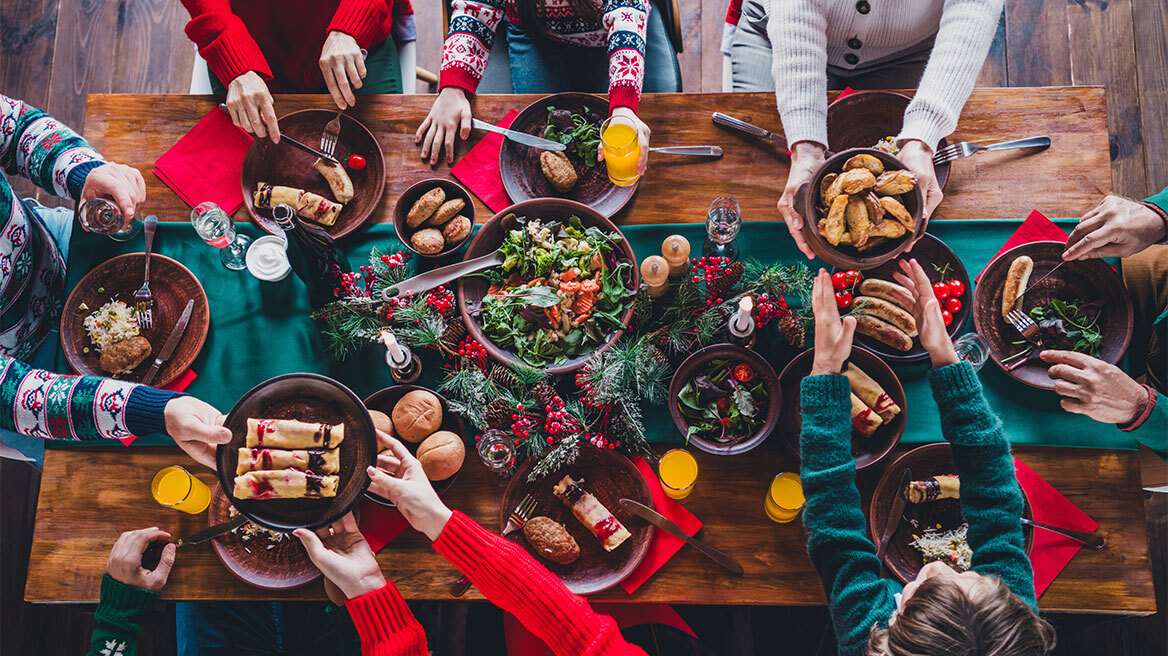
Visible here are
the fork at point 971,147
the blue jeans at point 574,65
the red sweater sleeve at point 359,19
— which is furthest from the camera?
the blue jeans at point 574,65

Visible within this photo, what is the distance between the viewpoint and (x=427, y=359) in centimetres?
178

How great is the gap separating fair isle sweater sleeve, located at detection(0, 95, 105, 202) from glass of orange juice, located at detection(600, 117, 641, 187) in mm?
Answer: 1449

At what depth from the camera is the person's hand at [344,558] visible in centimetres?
155

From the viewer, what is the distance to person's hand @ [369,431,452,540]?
60.8 inches

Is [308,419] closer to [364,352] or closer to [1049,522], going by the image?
[364,352]

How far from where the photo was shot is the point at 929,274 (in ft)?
5.77

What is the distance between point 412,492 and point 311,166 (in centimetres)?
104

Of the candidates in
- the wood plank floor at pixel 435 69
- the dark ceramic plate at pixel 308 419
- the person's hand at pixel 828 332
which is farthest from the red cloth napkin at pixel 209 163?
the person's hand at pixel 828 332

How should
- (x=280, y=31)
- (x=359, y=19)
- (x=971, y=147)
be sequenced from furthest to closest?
(x=280, y=31) → (x=359, y=19) → (x=971, y=147)

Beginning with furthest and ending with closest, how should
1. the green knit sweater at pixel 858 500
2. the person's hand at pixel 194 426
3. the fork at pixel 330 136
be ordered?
the fork at pixel 330 136 → the person's hand at pixel 194 426 → the green knit sweater at pixel 858 500

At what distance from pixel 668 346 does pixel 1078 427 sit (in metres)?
1.10

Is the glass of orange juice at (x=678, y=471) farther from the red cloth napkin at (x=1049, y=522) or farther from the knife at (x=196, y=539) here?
the knife at (x=196, y=539)

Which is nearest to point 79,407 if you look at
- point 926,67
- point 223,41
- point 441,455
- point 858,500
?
point 441,455

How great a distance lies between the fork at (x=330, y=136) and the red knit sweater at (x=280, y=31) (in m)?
0.28
